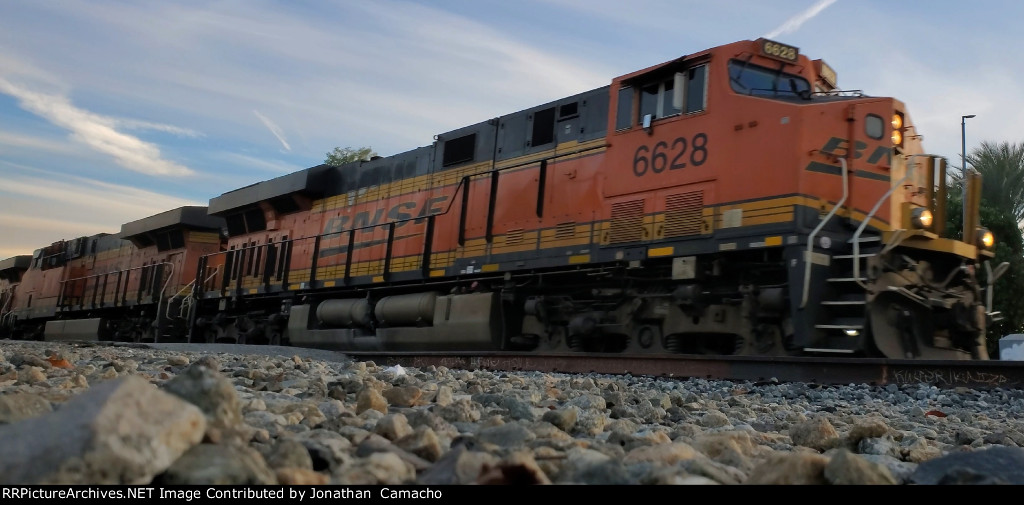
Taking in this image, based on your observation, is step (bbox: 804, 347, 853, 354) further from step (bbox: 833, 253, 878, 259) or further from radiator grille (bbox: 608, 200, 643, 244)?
radiator grille (bbox: 608, 200, 643, 244)

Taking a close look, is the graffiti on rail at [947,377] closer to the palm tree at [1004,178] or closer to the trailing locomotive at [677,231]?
the trailing locomotive at [677,231]

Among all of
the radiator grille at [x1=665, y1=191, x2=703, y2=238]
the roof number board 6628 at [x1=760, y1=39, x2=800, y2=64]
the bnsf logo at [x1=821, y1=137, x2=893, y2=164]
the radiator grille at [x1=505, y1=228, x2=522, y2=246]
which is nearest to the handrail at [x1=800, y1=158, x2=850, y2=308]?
the bnsf logo at [x1=821, y1=137, x2=893, y2=164]

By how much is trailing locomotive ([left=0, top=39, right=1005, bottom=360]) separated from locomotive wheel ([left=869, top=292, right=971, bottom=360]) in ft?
0.08

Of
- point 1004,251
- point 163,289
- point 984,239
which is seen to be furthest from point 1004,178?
point 163,289

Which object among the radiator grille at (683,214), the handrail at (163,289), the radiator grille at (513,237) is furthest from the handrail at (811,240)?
the handrail at (163,289)

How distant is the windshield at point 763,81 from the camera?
870cm

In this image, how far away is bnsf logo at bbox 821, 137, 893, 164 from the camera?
27.1ft

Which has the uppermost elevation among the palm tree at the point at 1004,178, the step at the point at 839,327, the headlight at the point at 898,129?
the palm tree at the point at 1004,178

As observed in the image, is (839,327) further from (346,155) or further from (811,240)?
(346,155)

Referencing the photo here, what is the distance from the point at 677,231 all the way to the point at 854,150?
1972 mm

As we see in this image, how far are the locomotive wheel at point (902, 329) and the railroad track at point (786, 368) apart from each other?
0.83 m

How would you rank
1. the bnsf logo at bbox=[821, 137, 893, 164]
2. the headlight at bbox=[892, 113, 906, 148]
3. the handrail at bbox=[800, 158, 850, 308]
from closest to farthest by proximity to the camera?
the handrail at bbox=[800, 158, 850, 308] → the bnsf logo at bbox=[821, 137, 893, 164] → the headlight at bbox=[892, 113, 906, 148]

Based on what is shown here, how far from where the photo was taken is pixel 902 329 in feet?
25.8

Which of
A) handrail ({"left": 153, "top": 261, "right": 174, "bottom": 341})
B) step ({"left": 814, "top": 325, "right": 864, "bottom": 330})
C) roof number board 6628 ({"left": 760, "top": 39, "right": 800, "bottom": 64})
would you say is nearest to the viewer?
step ({"left": 814, "top": 325, "right": 864, "bottom": 330})
